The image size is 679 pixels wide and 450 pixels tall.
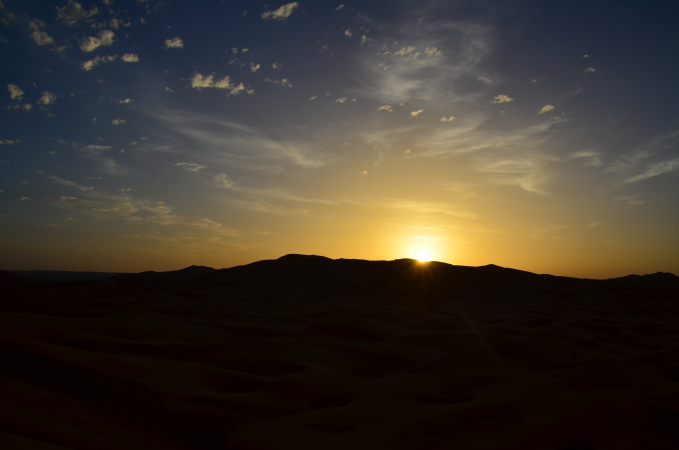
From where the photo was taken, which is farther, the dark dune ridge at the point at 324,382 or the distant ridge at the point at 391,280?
the distant ridge at the point at 391,280

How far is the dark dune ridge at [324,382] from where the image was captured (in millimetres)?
2217

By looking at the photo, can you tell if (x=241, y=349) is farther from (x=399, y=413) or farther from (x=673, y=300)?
(x=673, y=300)

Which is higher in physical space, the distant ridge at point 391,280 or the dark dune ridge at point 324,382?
the distant ridge at point 391,280

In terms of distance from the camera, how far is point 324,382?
11.0 ft

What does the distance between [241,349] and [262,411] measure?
68.6 inches

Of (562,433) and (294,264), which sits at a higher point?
(294,264)

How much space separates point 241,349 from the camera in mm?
4328

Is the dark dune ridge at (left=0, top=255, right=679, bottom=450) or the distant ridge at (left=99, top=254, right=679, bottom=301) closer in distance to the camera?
the dark dune ridge at (left=0, top=255, right=679, bottom=450)

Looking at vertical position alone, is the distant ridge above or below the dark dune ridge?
above

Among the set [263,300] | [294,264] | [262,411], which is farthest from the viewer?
[294,264]

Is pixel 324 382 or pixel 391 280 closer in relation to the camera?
pixel 324 382

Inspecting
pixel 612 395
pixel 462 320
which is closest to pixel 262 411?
pixel 612 395

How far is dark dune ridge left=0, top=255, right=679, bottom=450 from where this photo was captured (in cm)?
222

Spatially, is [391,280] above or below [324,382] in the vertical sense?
above
